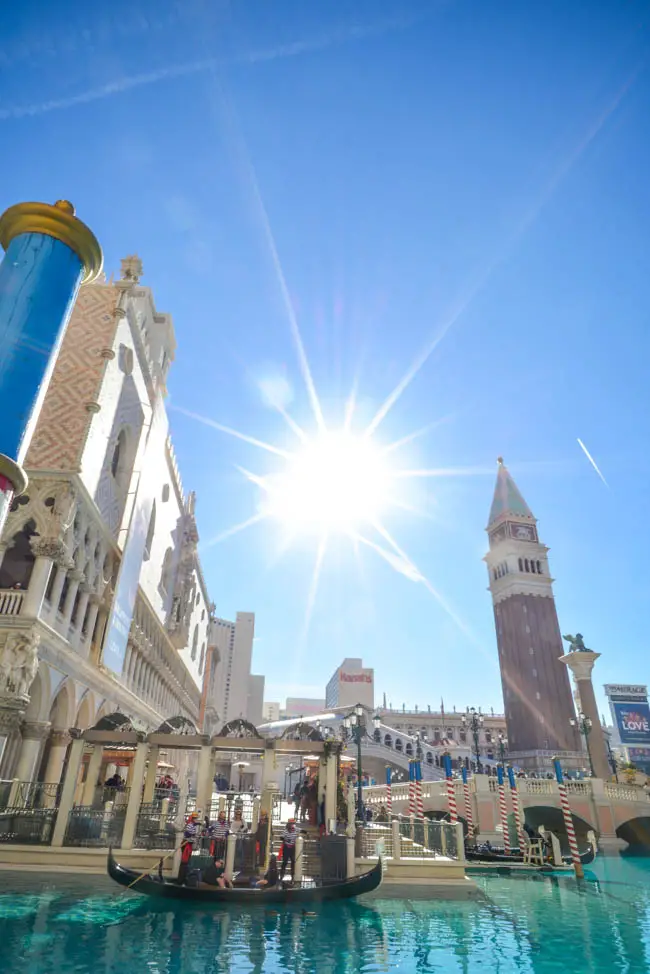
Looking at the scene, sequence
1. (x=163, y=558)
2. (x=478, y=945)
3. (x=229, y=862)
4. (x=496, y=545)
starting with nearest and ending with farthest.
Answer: (x=478, y=945) < (x=229, y=862) < (x=163, y=558) < (x=496, y=545)

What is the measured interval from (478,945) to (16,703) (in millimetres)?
11725

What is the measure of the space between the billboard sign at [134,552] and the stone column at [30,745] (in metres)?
4.25

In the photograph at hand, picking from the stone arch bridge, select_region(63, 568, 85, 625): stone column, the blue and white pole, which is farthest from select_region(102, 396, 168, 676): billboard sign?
the blue and white pole

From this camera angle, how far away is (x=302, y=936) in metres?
10.6

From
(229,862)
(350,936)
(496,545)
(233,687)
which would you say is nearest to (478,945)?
(350,936)

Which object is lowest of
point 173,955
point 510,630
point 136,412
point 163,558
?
point 173,955

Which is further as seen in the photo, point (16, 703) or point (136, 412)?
point (136, 412)

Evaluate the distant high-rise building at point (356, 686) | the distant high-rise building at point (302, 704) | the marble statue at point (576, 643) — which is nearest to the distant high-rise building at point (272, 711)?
the distant high-rise building at point (302, 704)

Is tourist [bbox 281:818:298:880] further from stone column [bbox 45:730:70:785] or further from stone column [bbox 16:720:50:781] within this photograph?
stone column [bbox 45:730:70:785]

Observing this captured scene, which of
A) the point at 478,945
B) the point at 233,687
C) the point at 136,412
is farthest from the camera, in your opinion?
the point at 233,687

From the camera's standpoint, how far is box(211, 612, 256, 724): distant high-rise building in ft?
372

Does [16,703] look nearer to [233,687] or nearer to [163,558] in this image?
[163,558]

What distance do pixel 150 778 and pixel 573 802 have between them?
22742 mm

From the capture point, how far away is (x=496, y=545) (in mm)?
75812
